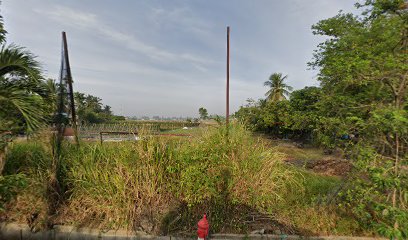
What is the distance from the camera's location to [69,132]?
3.57 meters

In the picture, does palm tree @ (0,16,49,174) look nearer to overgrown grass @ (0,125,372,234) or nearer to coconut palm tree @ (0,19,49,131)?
coconut palm tree @ (0,19,49,131)

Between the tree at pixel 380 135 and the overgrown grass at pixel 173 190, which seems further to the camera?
the overgrown grass at pixel 173 190

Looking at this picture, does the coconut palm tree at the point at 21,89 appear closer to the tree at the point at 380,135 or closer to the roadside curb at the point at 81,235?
the roadside curb at the point at 81,235

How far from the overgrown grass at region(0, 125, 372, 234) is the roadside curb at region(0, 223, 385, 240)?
97mm

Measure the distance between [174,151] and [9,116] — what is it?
2.89 m

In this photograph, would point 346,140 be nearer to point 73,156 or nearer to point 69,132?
point 73,156

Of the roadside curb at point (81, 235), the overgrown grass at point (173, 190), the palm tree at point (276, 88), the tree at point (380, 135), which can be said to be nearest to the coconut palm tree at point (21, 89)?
the overgrown grass at point (173, 190)

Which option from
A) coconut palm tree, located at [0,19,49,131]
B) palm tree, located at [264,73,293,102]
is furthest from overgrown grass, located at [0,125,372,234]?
palm tree, located at [264,73,293,102]

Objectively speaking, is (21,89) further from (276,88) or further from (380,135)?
(276,88)

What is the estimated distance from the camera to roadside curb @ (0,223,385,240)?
2.72 meters

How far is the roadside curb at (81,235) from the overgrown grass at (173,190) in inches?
3.8

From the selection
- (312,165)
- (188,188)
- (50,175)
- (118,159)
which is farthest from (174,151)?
(312,165)

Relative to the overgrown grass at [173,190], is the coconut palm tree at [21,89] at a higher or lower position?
higher

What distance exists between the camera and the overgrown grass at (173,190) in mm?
2891
